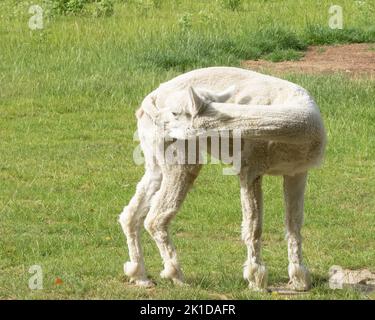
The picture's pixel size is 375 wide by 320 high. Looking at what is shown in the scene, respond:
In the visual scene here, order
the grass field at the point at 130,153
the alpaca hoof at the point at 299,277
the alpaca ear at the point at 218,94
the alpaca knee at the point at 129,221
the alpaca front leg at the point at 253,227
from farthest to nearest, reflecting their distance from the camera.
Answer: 1. the grass field at the point at 130,153
2. the alpaca knee at the point at 129,221
3. the alpaca hoof at the point at 299,277
4. the alpaca front leg at the point at 253,227
5. the alpaca ear at the point at 218,94

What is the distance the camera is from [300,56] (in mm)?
15500

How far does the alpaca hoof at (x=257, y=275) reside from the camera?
726 cm

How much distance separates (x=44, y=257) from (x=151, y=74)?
5.99 meters

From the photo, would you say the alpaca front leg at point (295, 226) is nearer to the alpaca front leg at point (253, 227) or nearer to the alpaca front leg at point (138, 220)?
the alpaca front leg at point (253, 227)

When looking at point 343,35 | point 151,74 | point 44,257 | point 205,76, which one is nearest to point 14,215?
point 44,257

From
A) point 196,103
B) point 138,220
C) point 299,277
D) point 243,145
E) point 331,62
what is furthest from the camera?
point 331,62

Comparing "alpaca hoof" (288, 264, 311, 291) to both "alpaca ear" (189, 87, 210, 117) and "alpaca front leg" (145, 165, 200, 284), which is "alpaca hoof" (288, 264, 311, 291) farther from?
"alpaca ear" (189, 87, 210, 117)

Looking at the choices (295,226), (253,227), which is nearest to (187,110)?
(253,227)

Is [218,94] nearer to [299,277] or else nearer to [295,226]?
[295,226]

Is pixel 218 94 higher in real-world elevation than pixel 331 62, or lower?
higher

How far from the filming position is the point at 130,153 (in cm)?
1158

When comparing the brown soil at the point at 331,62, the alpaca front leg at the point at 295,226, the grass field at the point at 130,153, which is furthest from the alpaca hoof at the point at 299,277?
the brown soil at the point at 331,62

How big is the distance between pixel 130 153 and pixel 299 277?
4.44 m

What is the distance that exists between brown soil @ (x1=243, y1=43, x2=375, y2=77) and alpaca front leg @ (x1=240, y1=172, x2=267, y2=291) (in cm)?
728
